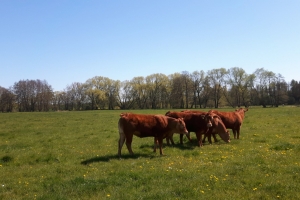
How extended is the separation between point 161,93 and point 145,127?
8971 centimetres

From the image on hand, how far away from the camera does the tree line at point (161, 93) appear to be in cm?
9325

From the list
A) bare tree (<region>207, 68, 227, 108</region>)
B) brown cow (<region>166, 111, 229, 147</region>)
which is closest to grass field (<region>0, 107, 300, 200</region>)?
brown cow (<region>166, 111, 229, 147</region>)

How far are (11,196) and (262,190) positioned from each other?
21.4 feet

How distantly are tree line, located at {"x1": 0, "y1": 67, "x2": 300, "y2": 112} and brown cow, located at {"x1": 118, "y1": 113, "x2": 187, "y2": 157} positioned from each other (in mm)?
83117

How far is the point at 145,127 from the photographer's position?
1198 cm

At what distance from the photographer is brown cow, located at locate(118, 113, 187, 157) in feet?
38.6

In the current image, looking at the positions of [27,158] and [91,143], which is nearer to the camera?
[27,158]

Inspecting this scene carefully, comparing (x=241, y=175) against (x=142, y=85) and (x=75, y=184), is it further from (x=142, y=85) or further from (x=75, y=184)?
(x=142, y=85)

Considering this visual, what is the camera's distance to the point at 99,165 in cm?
1010

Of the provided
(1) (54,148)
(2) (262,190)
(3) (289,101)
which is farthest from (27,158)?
(3) (289,101)

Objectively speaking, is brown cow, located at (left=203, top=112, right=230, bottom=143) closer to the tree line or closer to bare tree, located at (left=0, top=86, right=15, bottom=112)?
the tree line

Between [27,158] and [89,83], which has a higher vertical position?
[89,83]

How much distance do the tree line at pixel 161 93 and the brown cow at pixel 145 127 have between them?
83.1 m

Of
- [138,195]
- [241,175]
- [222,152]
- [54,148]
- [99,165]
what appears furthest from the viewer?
[54,148]
